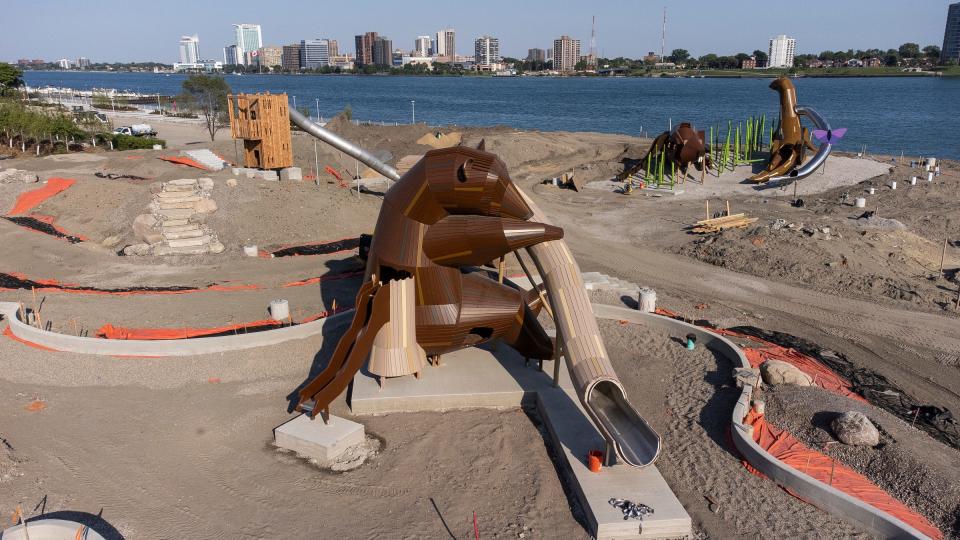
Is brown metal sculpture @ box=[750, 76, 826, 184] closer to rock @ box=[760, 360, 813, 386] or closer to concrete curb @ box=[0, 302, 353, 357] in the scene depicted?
rock @ box=[760, 360, 813, 386]

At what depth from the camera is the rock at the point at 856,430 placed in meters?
13.8

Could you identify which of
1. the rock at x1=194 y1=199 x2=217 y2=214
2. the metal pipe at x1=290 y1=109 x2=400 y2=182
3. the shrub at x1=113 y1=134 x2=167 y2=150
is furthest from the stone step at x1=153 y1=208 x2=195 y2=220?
the shrub at x1=113 y1=134 x2=167 y2=150

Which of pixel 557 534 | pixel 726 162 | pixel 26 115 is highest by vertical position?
pixel 26 115

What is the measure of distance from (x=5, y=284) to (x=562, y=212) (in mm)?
25819

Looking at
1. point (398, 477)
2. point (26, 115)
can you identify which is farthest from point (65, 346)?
point (26, 115)

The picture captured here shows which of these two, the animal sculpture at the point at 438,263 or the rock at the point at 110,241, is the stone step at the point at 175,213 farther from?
the animal sculpture at the point at 438,263

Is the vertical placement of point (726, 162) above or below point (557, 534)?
above

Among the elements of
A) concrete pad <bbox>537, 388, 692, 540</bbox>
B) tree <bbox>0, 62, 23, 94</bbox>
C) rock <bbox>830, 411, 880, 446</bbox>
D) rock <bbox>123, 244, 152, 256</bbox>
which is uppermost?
tree <bbox>0, 62, 23, 94</bbox>

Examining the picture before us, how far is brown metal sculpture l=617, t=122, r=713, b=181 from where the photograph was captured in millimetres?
43312

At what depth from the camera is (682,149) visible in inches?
1708

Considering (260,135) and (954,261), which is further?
(260,135)

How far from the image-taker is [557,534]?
11570mm

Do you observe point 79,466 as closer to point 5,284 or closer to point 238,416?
point 238,416

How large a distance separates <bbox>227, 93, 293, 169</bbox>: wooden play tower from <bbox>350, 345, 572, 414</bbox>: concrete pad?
21002 mm
